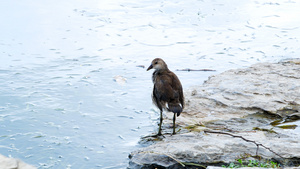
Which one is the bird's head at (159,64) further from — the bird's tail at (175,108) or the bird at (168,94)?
the bird's tail at (175,108)

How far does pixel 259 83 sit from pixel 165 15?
15.8 ft

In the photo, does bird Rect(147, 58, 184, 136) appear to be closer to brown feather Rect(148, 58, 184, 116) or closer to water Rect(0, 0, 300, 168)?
brown feather Rect(148, 58, 184, 116)

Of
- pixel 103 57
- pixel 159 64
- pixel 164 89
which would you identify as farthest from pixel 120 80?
pixel 164 89

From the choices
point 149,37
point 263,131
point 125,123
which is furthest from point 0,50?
point 263,131

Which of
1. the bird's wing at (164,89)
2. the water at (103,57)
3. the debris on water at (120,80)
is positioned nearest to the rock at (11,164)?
the water at (103,57)

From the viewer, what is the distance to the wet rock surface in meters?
5.22

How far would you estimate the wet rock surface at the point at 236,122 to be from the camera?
5.22 metres

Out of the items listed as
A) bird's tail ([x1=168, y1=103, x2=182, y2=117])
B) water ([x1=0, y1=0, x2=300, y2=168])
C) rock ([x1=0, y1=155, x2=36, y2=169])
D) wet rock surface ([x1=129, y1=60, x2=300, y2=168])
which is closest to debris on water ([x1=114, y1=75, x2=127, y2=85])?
water ([x1=0, y1=0, x2=300, y2=168])

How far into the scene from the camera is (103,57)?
369 inches

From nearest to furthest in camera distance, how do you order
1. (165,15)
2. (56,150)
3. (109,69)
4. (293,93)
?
(56,150), (293,93), (109,69), (165,15)

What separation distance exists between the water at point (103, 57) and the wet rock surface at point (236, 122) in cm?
55

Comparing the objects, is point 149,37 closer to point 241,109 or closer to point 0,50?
point 0,50

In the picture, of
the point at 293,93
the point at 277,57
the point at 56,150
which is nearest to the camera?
the point at 56,150

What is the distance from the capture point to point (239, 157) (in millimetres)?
5195
